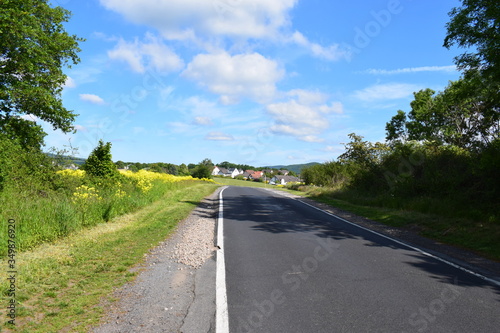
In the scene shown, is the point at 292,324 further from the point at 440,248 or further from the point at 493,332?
the point at 440,248

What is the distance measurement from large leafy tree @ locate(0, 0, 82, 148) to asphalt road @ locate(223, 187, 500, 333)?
46.4 feet

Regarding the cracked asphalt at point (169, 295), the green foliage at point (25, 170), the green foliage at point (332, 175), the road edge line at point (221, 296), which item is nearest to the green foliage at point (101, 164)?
the green foliage at point (25, 170)

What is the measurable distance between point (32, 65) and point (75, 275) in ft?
45.9

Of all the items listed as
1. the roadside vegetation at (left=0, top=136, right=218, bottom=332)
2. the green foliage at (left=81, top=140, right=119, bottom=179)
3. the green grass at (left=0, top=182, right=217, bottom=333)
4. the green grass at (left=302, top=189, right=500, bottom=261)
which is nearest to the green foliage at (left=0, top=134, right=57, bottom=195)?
the roadside vegetation at (left=0, top=136, right=218, bottom=332)

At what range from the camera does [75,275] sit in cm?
554

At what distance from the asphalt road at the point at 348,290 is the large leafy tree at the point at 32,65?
14151 mm

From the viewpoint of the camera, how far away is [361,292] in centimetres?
490

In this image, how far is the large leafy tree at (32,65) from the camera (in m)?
14.8

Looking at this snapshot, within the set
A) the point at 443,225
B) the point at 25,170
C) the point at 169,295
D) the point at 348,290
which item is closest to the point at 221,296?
the point at 169,295

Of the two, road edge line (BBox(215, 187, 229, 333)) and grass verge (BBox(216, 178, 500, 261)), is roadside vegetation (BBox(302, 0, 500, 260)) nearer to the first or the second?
grass verge (BBox(216, 178, 500, 261))

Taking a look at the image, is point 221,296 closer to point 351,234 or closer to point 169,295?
point 169,295

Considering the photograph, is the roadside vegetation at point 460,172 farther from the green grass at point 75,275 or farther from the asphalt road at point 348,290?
the green grass at point 75,275

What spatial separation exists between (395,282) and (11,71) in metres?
19.3

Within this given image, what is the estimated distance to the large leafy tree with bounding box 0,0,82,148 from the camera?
583 inches
